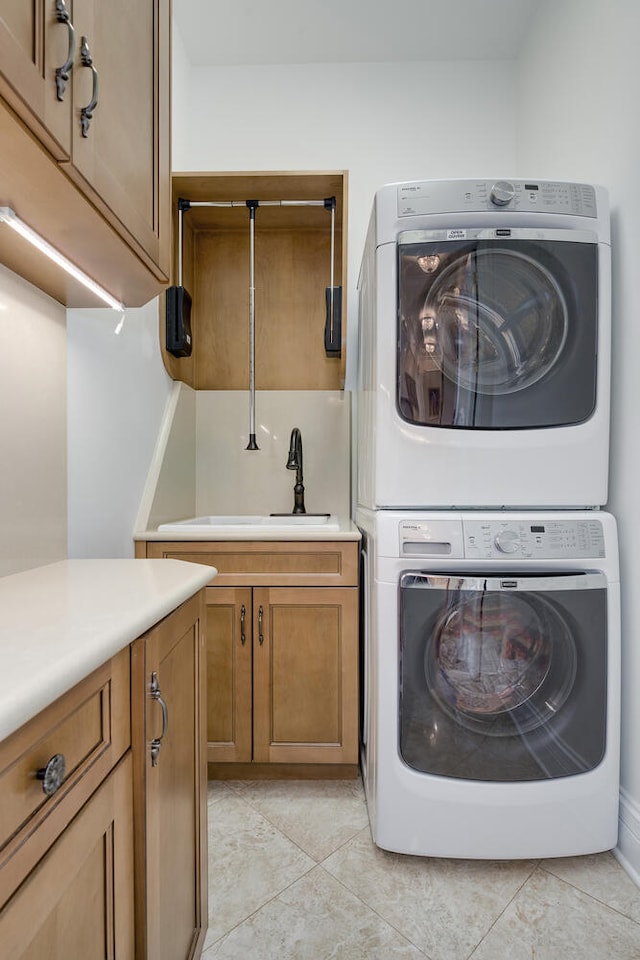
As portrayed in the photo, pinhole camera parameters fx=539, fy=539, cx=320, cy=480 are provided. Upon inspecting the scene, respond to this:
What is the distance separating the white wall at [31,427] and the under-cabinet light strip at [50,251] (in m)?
0.12

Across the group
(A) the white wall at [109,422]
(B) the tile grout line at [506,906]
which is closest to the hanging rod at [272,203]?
(A) the white wall at [109,422]

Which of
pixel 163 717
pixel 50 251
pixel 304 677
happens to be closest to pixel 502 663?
pixel 304 677

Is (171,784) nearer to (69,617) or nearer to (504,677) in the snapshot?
(69,617)

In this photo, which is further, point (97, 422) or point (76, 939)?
point (97, 422)

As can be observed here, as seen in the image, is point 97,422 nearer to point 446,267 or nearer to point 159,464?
point 159,464

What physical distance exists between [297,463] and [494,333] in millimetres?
1089

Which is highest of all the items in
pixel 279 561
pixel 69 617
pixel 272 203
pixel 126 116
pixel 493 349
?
pixel 272 203

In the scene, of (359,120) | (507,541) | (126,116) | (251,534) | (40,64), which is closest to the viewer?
(40,64)

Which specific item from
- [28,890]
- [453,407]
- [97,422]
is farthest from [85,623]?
[453,407]

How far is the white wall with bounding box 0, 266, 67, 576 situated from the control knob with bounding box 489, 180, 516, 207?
1160 mm

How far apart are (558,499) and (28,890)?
1398 mm

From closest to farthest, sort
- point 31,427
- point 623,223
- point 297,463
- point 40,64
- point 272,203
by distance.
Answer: point 40,64 < point 31,427 < point 623,223 < point 272,203 < point 297,463

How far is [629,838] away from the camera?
4.81 ft

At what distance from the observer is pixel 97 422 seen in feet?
5.03
